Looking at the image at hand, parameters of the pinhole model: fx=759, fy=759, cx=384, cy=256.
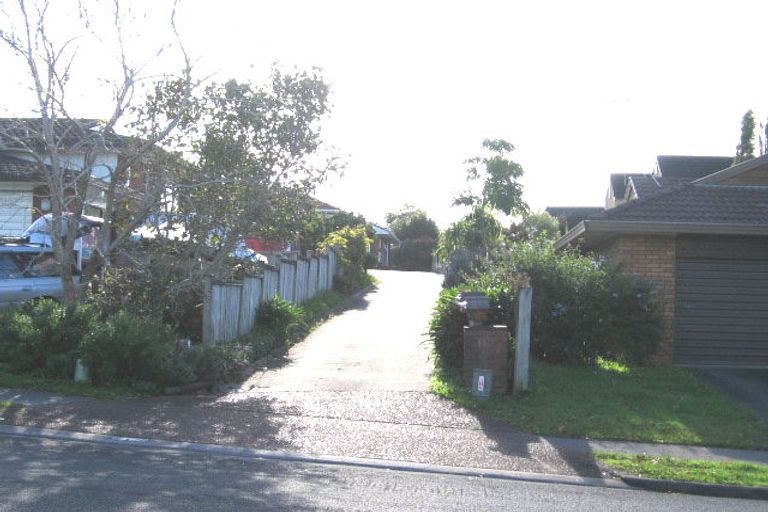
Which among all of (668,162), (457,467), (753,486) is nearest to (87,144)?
(457,467)

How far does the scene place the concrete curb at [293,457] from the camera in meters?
7.20

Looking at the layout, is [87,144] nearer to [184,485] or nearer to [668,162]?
[184,485]

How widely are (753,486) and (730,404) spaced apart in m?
3.48

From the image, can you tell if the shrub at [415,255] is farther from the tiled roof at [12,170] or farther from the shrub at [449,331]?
the shrub at [449,331]

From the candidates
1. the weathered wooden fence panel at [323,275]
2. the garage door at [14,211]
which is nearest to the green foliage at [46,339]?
the garage door at [14,211]

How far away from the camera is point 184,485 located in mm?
6379

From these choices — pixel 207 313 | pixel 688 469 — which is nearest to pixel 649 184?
pixel 207 313

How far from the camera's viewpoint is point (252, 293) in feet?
49.8

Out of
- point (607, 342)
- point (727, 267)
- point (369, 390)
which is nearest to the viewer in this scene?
point (369, 390)

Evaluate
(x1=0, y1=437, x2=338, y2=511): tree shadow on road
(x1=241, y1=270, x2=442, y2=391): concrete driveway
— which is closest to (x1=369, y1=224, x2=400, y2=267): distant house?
(x1=241, y1=270, x2=442, y2=391): concrete driveway

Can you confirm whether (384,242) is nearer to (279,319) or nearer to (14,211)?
(14,211)

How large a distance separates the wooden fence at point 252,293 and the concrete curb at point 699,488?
7.68 m

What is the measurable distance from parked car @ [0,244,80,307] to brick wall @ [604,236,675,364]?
Answer: 10244 millimetres

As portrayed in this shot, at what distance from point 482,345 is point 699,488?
3.85m
